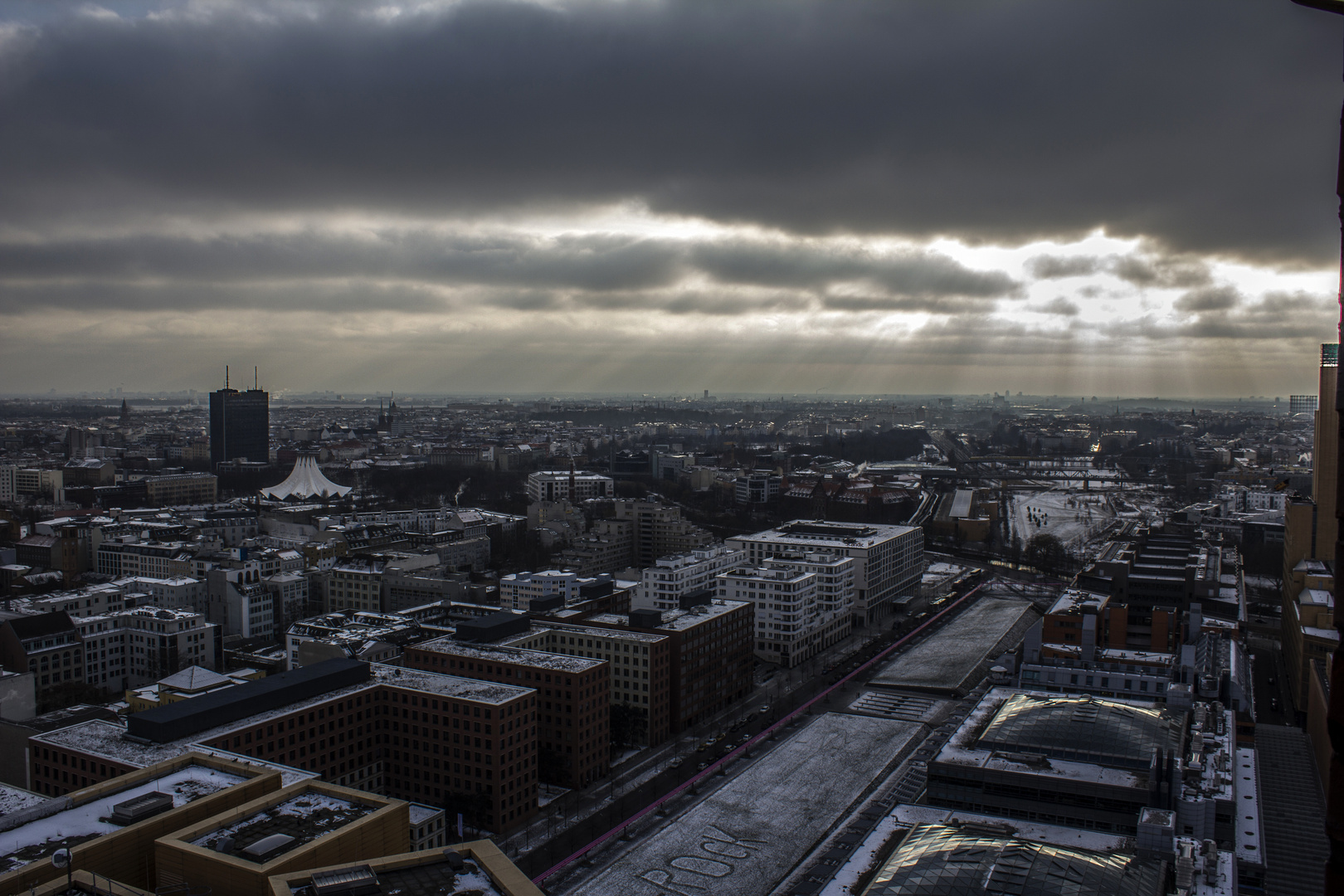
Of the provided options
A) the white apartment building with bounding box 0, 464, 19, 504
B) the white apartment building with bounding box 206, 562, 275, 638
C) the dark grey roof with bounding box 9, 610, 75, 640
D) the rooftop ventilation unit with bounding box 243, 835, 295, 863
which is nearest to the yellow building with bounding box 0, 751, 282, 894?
the rooftop ventilation unit with bounding box 243, 835, 295, 863

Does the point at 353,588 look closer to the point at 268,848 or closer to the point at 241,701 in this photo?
the point at 241,701

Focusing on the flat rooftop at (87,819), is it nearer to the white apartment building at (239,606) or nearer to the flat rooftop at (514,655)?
the flat rooftop at (514,655)

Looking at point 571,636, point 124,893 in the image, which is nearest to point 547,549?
point 571,636

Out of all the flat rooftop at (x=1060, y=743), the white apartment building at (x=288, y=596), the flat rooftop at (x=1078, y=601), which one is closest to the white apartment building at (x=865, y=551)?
the flat rooftop at (x=1078, y=601)

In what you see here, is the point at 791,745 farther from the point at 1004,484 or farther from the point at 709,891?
the point at 1004,484

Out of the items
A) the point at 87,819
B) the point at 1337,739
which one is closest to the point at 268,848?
the point at 87,819

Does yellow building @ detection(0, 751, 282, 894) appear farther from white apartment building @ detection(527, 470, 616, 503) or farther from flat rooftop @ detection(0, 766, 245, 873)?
white apartment building @ detection(527, 470, 616, 503)
